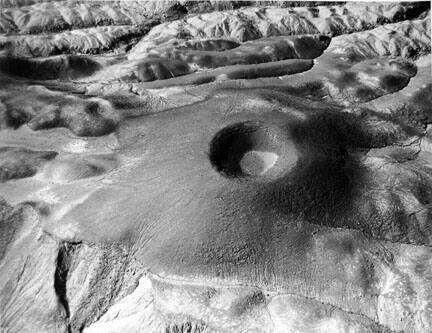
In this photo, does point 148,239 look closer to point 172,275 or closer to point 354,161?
point 172,275

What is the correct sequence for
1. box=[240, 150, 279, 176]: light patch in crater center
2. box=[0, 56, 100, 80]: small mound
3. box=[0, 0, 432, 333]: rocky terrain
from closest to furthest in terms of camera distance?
box=[0, 0, 432, 333]: rocky terrain < box=[240, 150, 279, 176]: light patch in crater center < box=[0, 56, 100, 80]: small mound

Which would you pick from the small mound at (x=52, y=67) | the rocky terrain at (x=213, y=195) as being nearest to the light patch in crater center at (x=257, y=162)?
the rocky terrain at (x=213, y=195)

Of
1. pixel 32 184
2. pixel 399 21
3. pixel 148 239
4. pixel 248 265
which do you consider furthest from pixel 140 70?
pixel 399 21

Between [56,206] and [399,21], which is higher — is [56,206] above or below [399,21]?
above

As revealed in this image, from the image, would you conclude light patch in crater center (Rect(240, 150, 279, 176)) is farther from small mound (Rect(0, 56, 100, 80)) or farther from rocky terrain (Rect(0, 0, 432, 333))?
small mound (Rect(0, 56, 100, 80))

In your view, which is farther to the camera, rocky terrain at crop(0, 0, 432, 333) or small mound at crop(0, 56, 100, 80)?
small mound at crop(0, 56, 100, 80)

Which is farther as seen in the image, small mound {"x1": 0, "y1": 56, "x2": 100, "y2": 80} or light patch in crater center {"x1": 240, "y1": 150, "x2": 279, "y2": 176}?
small mound {"x1": 0, "y1": 56, "x2": 100, "y2": 80}

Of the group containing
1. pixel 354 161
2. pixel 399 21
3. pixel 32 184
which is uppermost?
pixel 32 184

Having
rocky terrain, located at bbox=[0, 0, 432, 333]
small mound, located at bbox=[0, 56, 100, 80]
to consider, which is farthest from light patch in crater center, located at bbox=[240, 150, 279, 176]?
small mound, located at bbox=[0, 56, 100, 80]

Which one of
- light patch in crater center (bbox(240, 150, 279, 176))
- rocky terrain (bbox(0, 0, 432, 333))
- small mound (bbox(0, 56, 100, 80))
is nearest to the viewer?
rocky terrain (bbox(0, 0, 432, 333))

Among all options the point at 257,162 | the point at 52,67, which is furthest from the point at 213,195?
the point at 52,67
